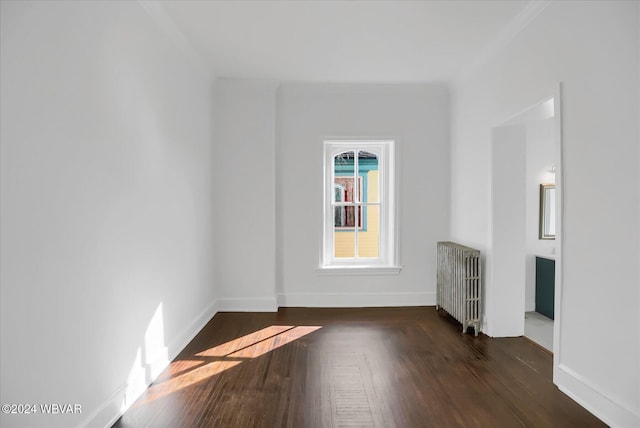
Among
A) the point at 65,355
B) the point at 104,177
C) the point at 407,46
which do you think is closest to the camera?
the point at 65,355

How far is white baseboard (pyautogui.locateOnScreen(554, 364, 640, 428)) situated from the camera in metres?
2.03

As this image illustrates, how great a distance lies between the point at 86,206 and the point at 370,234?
359cm

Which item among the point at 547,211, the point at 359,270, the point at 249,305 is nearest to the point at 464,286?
the point at 359,270

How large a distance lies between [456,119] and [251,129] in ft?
8.13

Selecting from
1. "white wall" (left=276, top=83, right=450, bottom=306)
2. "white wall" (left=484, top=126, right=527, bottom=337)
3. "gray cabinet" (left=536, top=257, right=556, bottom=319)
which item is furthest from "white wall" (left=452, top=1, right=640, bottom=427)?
"gray cabinet" (left=536, top=257, right=556, bottom=319)

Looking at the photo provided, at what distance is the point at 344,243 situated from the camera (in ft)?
16.3

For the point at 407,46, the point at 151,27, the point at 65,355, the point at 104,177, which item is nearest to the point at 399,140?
the point at 407,46

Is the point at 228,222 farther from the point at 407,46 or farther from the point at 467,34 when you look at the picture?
the point at 467,34

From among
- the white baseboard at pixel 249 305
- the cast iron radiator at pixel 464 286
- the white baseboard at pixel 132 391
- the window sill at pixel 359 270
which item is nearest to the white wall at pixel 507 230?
the cast iron radiator at pixel 464 286

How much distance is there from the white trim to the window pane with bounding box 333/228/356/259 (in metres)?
0.54

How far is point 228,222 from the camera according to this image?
4.53 m

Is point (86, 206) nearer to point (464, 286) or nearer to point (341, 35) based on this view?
point (341, 35)

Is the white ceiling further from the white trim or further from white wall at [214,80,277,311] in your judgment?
the white trim

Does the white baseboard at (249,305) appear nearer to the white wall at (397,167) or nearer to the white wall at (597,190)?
the white wall at (397,167)
